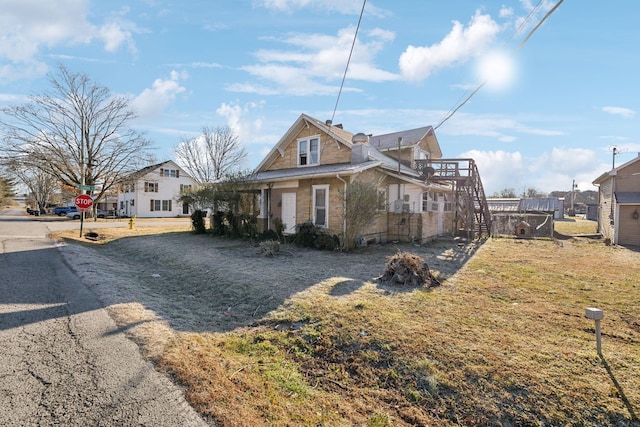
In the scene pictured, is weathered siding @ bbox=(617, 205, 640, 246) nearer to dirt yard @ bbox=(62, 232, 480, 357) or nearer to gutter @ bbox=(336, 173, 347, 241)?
dirt yard @ bbox=(62, 232, 480, 357)

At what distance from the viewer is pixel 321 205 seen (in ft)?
44.0

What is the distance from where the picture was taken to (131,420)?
98.8 inches

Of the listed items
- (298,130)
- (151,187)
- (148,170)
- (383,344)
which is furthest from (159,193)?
(383,344)

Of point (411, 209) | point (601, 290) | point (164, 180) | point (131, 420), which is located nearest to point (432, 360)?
point (131, 420)

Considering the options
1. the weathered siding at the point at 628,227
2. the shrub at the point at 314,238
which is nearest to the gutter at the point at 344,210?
the shrub at the point at 314,238

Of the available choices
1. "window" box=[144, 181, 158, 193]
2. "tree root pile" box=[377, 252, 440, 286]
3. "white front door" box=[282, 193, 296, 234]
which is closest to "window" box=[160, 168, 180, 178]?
"window" box=[144, 181, 158, 193]

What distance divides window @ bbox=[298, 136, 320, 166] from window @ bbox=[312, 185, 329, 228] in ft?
9.76

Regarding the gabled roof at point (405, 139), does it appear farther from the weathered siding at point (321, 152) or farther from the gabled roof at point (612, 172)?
the gabled roof at point (612, 172)

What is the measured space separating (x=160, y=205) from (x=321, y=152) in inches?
1454

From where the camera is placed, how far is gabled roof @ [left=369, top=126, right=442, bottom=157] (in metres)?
19.3

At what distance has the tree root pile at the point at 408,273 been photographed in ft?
23.1

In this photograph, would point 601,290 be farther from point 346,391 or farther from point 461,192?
point 461,192

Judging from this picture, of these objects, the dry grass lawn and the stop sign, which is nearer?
the dry grass lawn

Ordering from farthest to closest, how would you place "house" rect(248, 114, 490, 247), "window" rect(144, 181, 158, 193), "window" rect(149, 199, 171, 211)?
"window" rect(149, 199, 171, 211) < "window" rect(144, 181, 158, 193) < "house" rect(248, 114, 490, 247)
